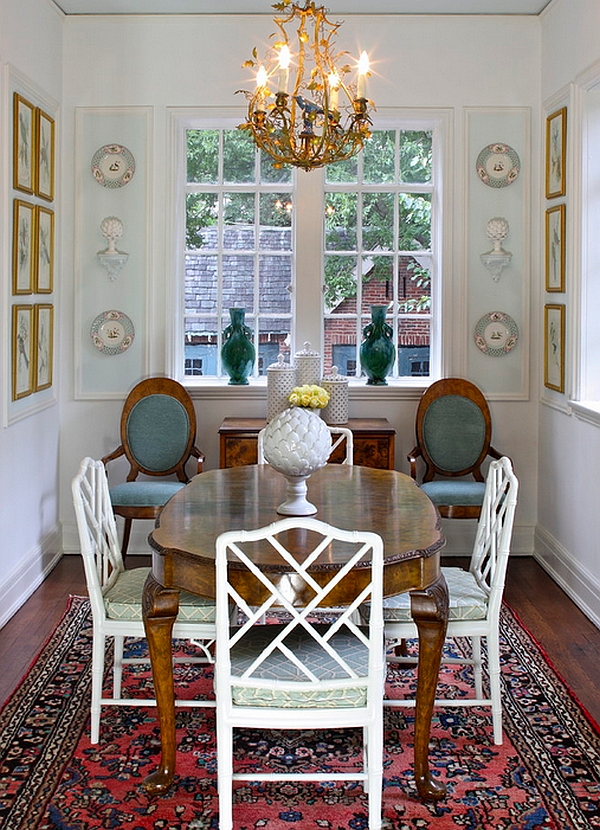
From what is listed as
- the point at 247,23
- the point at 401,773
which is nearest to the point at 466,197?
the point at 247,23

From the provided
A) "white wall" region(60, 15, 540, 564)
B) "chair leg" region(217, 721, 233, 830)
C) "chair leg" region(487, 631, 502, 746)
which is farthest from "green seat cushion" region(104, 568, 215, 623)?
"white wall" region(60, 15, 540, 564)

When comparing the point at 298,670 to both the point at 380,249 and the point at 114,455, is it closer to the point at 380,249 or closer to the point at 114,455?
the point at 114,455

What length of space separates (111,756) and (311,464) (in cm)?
113

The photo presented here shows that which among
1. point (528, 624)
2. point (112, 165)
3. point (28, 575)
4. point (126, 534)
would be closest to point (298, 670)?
point (528, 624)

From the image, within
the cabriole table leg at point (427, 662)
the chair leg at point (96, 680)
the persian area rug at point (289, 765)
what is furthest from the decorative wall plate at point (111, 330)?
the cabriole table leg at point (427, 662)

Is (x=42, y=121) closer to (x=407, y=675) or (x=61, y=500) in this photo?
(x=61, y=500)

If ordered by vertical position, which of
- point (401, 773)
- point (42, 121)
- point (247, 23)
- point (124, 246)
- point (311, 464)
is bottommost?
point (401, 773)

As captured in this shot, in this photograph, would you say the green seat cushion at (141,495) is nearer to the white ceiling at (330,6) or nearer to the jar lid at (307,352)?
the jar lid at (307,352)

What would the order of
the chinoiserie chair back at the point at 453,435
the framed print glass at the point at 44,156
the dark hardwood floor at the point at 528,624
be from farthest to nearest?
the chinoiserie chair back at the point at 453,435
the framed print glass at the point at 44,156
the dark hardwood floor at the point at 528,624

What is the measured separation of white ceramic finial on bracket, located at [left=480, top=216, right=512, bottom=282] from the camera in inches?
217

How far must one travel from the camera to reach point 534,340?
18.3 feet

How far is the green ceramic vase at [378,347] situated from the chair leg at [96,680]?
9.42 feet

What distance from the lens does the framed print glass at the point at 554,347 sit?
5.11 m

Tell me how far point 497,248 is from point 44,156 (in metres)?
2.56
